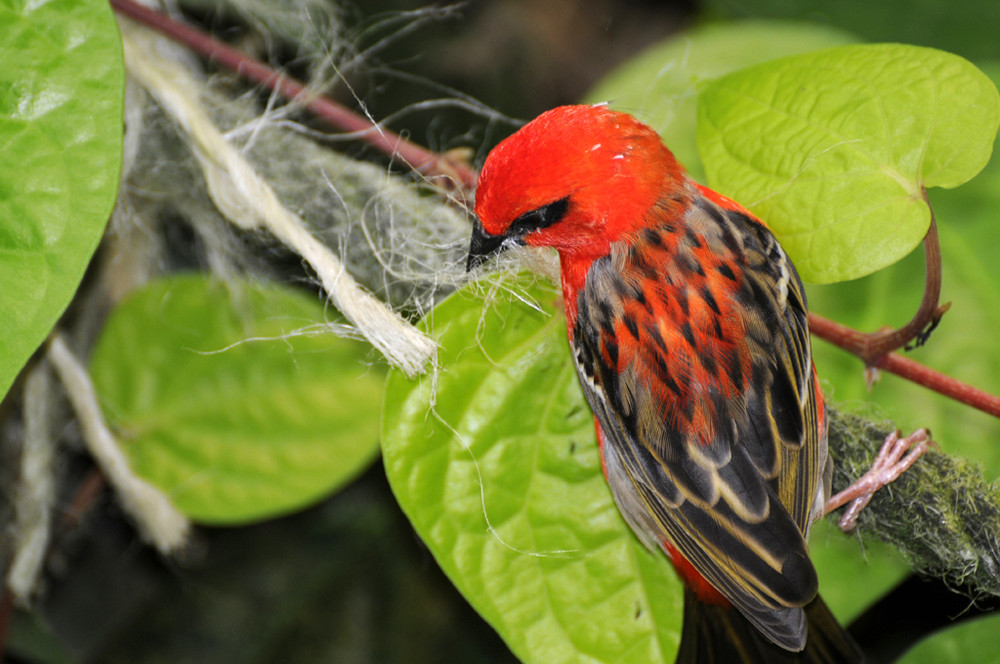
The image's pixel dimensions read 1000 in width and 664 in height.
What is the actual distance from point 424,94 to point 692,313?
5.11ft

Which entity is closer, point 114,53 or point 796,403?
point 114,53

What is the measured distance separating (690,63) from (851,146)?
737 millimetres

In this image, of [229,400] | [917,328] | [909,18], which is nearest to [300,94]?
[229,400]

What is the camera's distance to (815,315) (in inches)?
64.0

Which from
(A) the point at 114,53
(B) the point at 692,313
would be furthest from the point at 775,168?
(A) the point at 114,53

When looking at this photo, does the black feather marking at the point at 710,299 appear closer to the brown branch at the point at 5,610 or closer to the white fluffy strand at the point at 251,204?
the white fluffy strand at the point at 251,204

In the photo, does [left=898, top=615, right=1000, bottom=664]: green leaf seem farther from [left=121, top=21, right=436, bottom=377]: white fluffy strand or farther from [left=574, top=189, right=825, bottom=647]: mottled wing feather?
[left=121, top=21, right=436, bottom=377]: white fluffy strand

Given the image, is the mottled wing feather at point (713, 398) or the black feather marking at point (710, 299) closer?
the mottled wing feather at point (713, 398)

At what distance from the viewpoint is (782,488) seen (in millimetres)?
1418

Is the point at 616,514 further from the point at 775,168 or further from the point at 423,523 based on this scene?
the point at 775,168

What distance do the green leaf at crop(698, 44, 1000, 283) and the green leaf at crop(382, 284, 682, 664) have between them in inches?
18.3

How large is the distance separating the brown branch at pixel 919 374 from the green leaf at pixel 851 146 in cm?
20

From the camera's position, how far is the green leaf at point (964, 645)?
1.52 m

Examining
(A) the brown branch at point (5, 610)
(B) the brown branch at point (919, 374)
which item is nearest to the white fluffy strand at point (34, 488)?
(A) the brown branch at point (5, 610)
